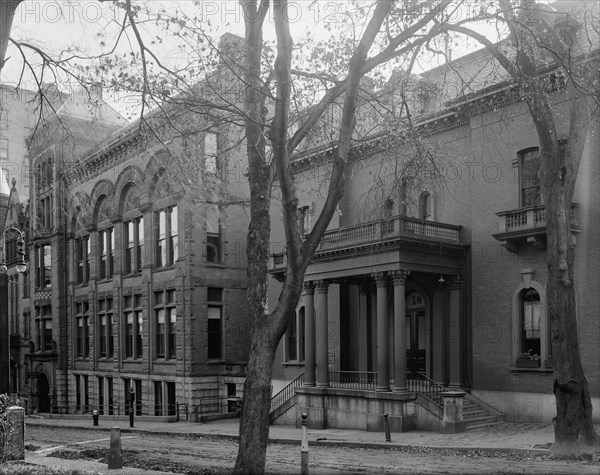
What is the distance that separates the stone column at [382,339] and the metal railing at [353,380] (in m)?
1.03

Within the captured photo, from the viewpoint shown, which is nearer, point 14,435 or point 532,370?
point 14,435

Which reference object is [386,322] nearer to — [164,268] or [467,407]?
[467,407]

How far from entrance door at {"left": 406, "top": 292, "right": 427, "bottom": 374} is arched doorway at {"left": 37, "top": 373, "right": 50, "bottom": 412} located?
98.8 feet

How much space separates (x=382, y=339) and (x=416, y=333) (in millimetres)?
4206

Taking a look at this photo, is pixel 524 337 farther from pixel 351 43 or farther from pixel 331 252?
pixel 351 43

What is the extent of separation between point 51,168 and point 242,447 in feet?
130

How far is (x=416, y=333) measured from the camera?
29.4m

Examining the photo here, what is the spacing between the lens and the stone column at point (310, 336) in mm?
28688

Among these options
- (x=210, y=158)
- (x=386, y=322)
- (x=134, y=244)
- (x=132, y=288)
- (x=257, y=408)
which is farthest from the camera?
(x=134, y=244)

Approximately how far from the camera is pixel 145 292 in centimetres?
3997

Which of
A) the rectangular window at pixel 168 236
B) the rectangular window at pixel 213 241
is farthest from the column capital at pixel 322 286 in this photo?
the rectangular window at pixel 168 236

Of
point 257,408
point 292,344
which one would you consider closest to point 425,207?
point 292,344

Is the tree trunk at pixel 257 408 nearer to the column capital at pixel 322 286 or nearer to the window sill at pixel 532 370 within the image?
the window sill at pixel 532 370

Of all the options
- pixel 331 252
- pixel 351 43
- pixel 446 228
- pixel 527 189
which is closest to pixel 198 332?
pixel 331 252
